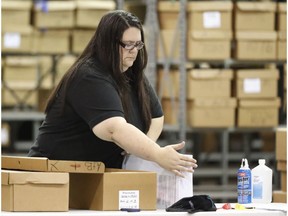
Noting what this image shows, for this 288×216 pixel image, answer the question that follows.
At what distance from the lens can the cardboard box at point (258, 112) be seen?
7.98 metres

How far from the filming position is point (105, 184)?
11.8 feet

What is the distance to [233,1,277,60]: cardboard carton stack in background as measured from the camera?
794 cm

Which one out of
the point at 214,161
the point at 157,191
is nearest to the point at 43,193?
the point at 157,191

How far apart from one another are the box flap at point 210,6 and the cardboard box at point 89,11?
3.77 ft

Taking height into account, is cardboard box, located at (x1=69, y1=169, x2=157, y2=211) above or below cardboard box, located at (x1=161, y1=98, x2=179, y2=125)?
above

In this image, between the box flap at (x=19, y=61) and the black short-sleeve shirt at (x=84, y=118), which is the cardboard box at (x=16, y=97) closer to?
the box flap at (x=19, y=61)

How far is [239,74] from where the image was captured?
7.95 meters

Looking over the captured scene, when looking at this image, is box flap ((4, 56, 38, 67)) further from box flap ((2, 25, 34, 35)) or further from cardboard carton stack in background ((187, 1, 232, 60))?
cardboard carton stack in background ((187, 1, 232, 60))

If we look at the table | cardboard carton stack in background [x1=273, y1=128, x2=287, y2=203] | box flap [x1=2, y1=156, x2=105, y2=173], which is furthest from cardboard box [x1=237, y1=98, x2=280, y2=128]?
box flap [x1=2, y1=156, x2=105, y2=173]

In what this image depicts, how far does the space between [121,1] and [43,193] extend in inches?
190

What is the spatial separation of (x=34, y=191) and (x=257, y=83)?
4795mm

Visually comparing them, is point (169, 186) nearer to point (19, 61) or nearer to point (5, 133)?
point (19, 61)

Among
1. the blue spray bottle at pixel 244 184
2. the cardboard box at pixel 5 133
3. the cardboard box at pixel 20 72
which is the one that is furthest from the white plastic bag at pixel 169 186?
the cardboard box at pixel 5 133

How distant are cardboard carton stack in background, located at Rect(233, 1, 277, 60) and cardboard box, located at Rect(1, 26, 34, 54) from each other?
221cm
